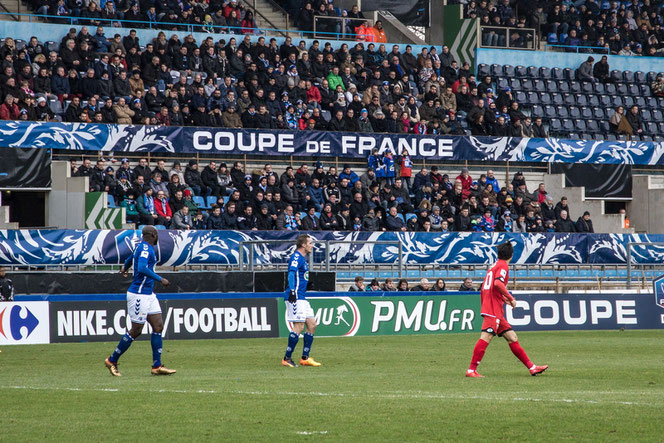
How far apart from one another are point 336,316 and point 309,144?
9.64 m

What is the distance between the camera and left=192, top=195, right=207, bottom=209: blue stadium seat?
31609mm

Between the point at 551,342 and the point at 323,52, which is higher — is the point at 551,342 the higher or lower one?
the lower one

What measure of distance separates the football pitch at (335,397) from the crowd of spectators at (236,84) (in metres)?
12.6

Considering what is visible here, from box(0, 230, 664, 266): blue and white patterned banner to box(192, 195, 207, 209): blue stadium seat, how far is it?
2.47 metres

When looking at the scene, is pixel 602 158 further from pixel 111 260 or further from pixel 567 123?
pixel 111 260

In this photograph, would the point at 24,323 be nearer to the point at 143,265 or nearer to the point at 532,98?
the point at 143,265

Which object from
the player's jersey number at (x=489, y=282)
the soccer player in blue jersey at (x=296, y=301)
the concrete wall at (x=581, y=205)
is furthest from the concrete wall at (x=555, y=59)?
the player's jersey number at (x=489, y=282)

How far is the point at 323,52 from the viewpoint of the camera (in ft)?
123

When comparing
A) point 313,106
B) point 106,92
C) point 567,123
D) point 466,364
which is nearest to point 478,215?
point 313,106

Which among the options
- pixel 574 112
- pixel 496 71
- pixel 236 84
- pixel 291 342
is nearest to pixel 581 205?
pixel 574 112

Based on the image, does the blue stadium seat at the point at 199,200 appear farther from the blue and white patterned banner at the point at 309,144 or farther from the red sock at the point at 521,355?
the red sock at the point at 521,355

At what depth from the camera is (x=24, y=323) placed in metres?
22.6

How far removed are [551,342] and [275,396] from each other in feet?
40.3

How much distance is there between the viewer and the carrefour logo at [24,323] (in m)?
22.4
